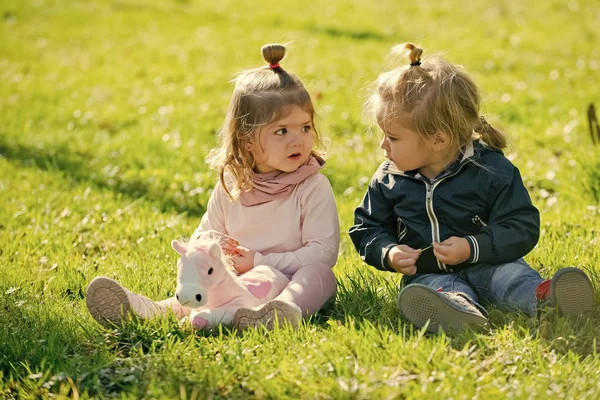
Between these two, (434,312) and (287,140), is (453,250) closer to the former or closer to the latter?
(434,312)

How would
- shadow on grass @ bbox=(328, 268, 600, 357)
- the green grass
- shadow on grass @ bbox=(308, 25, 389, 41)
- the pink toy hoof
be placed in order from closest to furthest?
the green grass < shadow on grass @ bbox=(328, 268, 600, 357) < the pink toy hoof < shadow on grass @ bbox=(308, 25, 389, 41)

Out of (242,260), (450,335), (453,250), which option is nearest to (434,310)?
(450,335)

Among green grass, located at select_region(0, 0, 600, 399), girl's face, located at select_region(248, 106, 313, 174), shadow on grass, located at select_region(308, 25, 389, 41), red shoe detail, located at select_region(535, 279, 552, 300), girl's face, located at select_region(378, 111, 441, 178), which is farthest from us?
shadow on grass, located at select_region(308, 25, 389, 41)

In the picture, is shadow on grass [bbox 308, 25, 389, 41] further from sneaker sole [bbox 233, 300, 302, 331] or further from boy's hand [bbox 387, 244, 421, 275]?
sneaker sole [bbox 233, 300, 302, 331]

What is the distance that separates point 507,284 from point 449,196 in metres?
0.49

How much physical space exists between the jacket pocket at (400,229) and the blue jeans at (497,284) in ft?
0.69

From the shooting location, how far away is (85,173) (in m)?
7.00

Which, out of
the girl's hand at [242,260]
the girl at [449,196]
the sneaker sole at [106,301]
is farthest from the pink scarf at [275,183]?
the sneaker sole at [106,301]

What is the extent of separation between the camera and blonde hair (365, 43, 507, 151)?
3914 mm

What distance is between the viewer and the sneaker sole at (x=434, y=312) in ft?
11.5

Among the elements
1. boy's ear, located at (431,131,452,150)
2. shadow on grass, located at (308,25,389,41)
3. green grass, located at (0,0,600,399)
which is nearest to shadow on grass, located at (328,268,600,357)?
green grass, located at (0,0,600,399)

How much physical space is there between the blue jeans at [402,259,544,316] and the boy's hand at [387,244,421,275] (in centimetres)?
18

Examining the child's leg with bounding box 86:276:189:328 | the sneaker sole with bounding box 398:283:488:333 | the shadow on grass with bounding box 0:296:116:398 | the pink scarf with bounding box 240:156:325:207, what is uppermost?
the pink scarf with bounding box 240:156:325:207

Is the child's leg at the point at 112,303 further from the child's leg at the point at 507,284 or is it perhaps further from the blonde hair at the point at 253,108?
the child's leg at the point at 507,284
